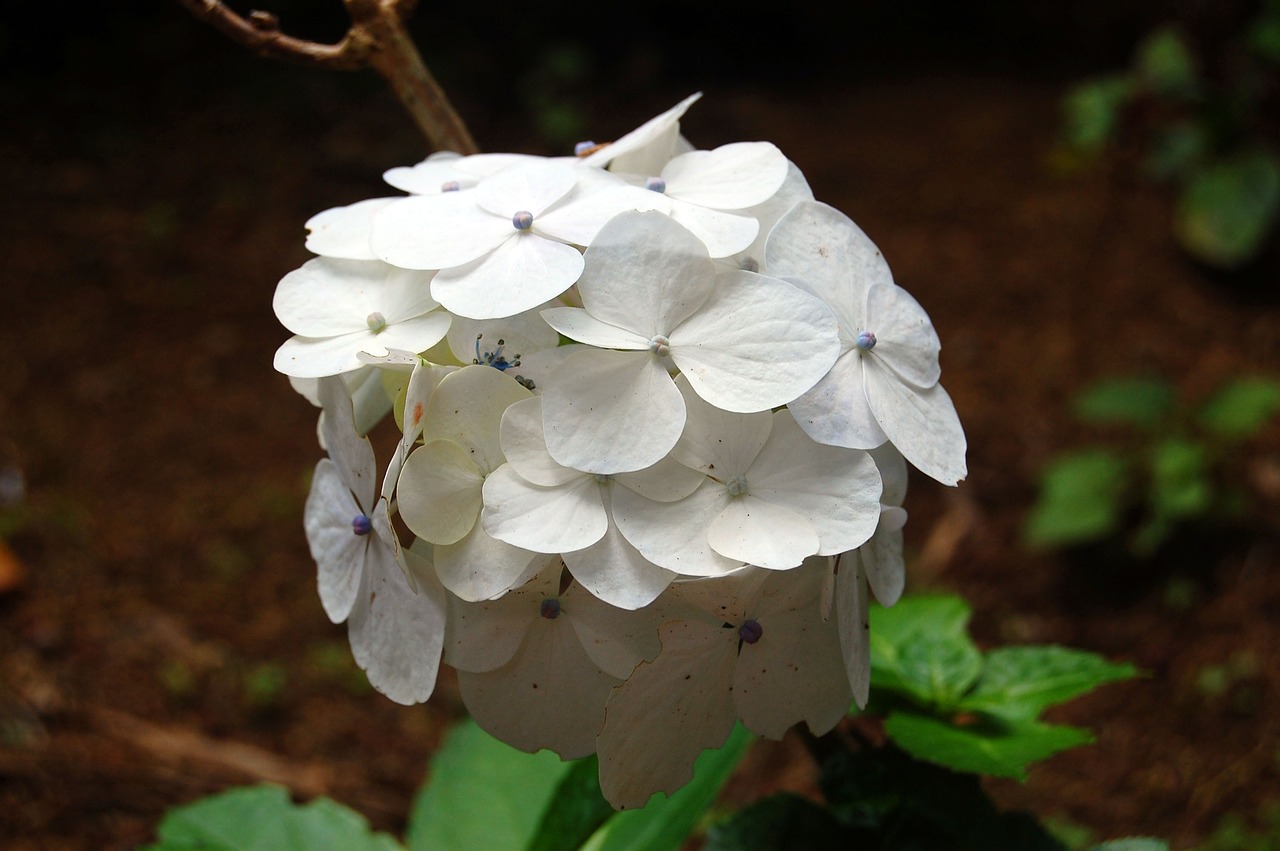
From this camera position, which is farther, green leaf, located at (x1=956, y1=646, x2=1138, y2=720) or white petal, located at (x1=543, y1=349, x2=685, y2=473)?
green leaf, located at (x1=956, y1=646, x2=1138, y2=720)

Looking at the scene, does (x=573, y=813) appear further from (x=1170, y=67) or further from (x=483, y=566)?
(x=1170, y=67)

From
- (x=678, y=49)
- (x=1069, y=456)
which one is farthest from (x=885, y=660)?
(x=678, y=49)

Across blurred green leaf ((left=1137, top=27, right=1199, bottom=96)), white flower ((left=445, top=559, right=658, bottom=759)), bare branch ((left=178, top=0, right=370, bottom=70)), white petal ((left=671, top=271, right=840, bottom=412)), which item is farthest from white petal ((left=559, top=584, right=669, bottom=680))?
blurred green leaf ((left=1137, top=27, right=1199, bottom=96))

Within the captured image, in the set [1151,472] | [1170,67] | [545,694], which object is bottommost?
[1151,472]

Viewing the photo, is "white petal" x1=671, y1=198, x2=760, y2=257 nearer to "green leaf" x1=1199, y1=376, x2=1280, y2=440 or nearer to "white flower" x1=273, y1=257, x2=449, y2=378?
"white flower" x1=273, y1=257, x2=449, y2=378

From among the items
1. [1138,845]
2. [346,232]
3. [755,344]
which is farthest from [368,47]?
[1138,845]

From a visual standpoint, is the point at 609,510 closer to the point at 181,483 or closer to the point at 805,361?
the point at 805,361
